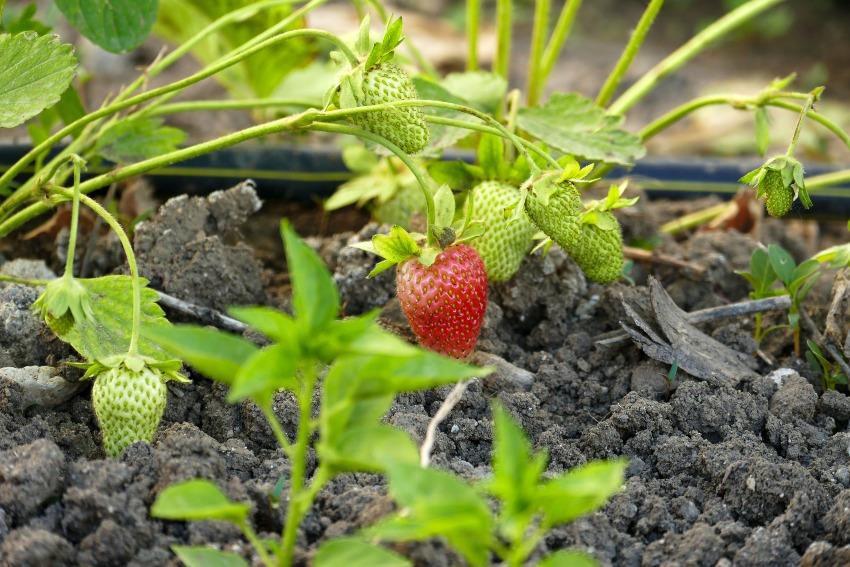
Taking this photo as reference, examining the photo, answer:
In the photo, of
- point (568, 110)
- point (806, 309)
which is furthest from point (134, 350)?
point (806, 309)

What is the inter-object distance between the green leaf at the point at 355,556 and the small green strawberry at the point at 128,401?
1.23 feet

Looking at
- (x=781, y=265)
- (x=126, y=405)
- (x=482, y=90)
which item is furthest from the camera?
(x=482, y=90)

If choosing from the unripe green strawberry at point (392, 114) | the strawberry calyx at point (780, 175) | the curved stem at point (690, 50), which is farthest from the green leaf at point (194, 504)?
the curved stem at point (690, 50)

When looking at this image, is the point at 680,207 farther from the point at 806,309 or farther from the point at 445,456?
the point at 445,456

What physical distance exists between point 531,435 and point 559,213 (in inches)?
10.5

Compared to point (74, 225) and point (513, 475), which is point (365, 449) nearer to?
point (513, 475)

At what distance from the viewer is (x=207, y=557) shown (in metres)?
0.87

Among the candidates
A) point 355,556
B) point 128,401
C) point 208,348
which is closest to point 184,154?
point 128,401

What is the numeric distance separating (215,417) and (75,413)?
6.5 inches

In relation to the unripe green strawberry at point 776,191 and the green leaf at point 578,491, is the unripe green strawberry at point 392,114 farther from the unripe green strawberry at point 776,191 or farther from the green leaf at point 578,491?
the green leaf at point 578,491

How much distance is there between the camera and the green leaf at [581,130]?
155 cm

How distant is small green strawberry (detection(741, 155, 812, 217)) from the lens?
133 cm

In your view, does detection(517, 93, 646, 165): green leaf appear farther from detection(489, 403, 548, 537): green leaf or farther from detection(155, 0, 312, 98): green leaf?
detection(489, 403, 548, 537): green leaf

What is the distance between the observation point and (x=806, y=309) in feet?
5.16
